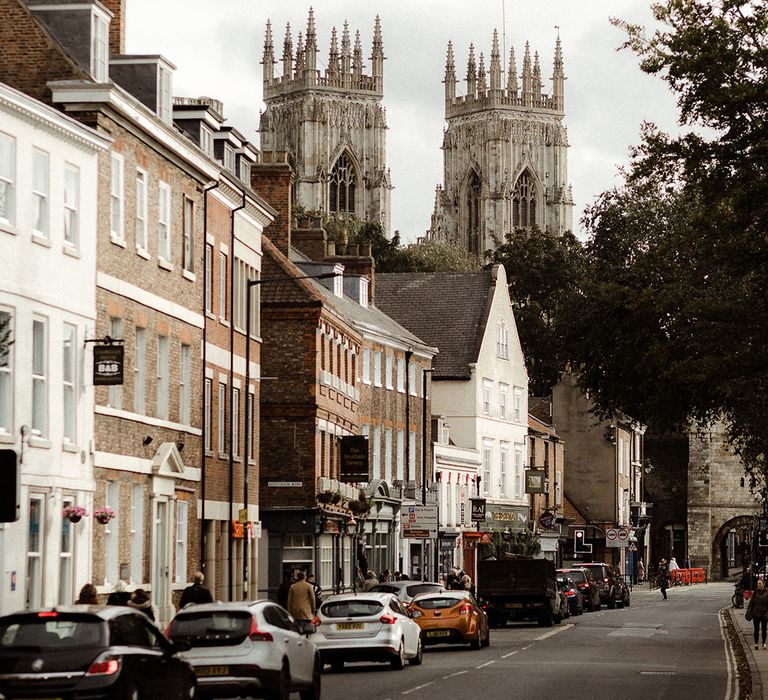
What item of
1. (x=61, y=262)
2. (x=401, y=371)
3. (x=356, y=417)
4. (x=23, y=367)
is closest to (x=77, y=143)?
(x=61, y=262)

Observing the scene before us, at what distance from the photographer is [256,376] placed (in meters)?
50.6

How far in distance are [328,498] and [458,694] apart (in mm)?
28616

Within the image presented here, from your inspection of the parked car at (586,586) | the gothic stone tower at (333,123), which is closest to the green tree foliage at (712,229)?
the parked car at (586,586)

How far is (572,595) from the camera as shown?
2547 inches

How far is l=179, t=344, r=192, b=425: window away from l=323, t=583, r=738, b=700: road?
7124 mm

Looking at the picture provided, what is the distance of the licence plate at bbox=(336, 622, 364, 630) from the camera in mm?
33406

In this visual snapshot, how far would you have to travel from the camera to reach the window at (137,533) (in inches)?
1515

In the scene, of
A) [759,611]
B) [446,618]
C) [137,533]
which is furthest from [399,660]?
[759,611]

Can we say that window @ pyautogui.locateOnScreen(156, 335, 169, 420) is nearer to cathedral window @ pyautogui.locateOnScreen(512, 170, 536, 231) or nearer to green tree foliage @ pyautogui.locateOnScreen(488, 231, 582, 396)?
green tree foliage @ pyautogui.locateOnScreen(488, 231, 582, 396)

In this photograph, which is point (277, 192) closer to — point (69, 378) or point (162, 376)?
point (162, 376)

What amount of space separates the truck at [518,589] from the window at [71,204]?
22642mm

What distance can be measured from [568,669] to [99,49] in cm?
1458

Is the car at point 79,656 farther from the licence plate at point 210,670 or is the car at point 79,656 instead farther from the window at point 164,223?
the window at point 164,223

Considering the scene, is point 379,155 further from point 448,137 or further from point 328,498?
point 328,498
